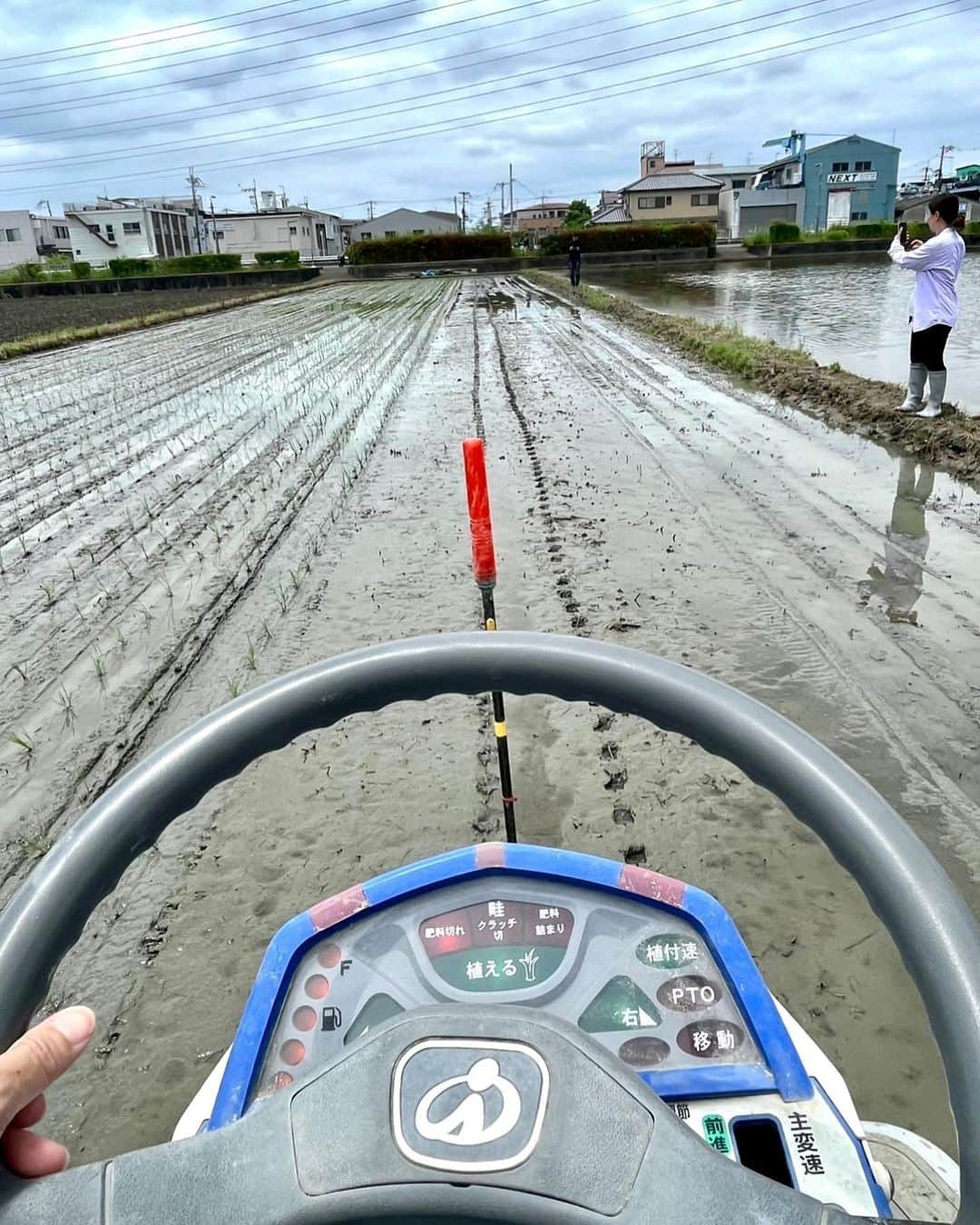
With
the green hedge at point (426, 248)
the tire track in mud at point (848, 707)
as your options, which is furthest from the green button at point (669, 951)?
the green hedge at point (426, 248)

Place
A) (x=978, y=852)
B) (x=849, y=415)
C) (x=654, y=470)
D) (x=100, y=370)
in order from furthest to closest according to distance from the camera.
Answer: (x=100, y=370)
(x=849, y=415)
(x=654, y=470)
(x=978, y=852)

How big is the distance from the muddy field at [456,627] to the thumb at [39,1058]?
165 centimetres

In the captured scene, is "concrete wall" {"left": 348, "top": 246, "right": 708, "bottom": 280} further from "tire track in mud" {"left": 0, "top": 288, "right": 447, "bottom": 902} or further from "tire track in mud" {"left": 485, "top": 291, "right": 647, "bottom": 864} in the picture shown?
"tire track in mud" {"left": 0, "top": 288, "right": 447, "bottom": 902}

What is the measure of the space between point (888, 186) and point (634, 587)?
2704 inches

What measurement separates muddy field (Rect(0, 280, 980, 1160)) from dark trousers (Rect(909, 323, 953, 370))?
967mm

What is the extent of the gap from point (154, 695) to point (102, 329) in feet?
67.3

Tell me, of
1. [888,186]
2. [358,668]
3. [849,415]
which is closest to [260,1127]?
[358,668]

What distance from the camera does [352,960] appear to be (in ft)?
4.76

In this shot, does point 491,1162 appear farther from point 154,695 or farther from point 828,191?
point 828,191

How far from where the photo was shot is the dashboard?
137cm

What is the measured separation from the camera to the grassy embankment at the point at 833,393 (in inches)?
259

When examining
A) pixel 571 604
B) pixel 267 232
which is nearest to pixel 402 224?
pixel 267 232

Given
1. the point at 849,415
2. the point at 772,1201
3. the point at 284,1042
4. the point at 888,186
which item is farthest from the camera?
the point at 888,186

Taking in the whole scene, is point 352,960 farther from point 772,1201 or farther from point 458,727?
point 458,727
